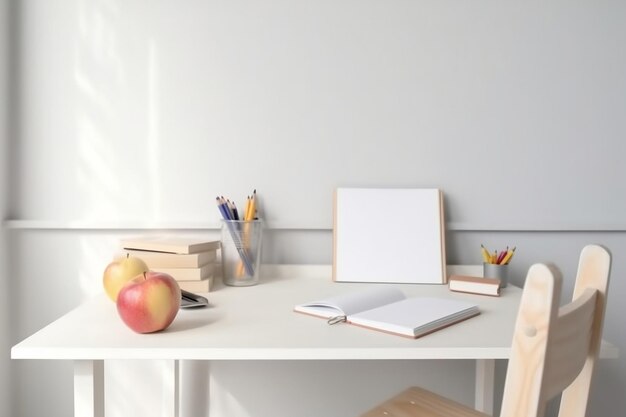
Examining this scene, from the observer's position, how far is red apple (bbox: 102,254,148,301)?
1.03 m

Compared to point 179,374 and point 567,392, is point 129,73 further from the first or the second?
point 567,392

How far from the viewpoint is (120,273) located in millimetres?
1027

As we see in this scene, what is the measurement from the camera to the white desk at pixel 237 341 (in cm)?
79

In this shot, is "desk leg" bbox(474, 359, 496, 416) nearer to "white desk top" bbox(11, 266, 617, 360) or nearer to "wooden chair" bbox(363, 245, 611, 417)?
"white desk top" bbox(11, 266, 617, 360)

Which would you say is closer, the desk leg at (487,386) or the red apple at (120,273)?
the red apple at (120,273)

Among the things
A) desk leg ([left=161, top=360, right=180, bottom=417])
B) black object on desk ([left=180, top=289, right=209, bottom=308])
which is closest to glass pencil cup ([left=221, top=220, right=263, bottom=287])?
black object on desk ([left=180, top=289, right=209, bottom=308])

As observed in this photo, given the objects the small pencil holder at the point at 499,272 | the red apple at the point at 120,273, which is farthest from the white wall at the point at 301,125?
the red apple at the point at 120,273

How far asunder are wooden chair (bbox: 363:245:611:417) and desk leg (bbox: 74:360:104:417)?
25.5 inches

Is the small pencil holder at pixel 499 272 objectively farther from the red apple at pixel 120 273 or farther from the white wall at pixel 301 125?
the red apple at pixel 120 273

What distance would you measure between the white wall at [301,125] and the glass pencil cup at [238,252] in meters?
0.15

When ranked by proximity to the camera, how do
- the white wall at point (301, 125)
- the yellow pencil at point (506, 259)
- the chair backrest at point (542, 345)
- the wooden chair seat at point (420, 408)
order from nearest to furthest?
the chair backrest at point (542, 345), the wooden chair seat at point (420, 408), the yellow pencil at point (506, 259), the white wall at point (301, 125)

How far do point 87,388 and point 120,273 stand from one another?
10.1 inches

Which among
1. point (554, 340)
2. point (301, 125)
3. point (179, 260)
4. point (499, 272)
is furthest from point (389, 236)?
point (554, 340)

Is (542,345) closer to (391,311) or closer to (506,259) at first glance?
(391,311)
